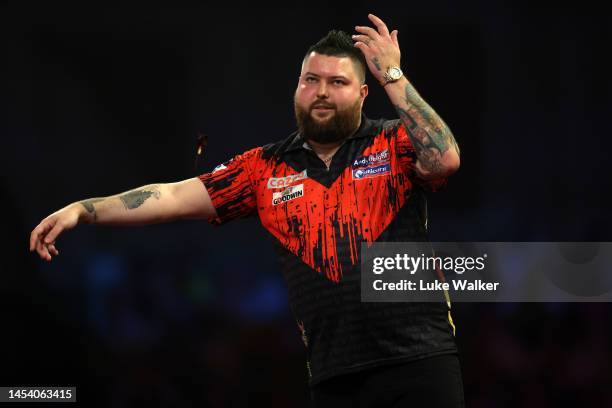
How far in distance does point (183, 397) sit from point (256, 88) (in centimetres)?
153

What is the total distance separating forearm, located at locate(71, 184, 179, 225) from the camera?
2.37 metres

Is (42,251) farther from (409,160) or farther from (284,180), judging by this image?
(409,160)

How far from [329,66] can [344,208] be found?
1.42ft

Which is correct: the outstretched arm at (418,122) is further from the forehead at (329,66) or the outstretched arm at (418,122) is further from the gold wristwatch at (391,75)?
the forehead at (329,66)

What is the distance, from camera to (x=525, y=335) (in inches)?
152

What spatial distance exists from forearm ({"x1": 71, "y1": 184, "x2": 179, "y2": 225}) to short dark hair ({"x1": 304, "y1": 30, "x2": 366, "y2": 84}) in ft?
1.92

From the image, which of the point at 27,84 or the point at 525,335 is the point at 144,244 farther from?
the point at 525,335

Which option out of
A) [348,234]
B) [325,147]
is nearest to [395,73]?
[325,147]

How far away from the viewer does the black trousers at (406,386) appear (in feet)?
7.09

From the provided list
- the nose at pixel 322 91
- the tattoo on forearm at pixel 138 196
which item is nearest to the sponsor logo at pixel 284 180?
the nose at pixel 322 91

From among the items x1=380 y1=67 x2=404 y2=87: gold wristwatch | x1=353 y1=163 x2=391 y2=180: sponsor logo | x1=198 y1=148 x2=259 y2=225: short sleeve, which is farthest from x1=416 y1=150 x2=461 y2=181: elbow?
x1=198 y1=148 x2=259 y2=225: short sleeve

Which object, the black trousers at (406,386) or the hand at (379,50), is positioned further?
the hand at (379,50)

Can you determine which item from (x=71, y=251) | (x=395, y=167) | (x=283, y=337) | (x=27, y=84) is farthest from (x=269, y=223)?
(x=27, y=84)

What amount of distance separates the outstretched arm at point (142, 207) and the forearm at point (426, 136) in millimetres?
654
